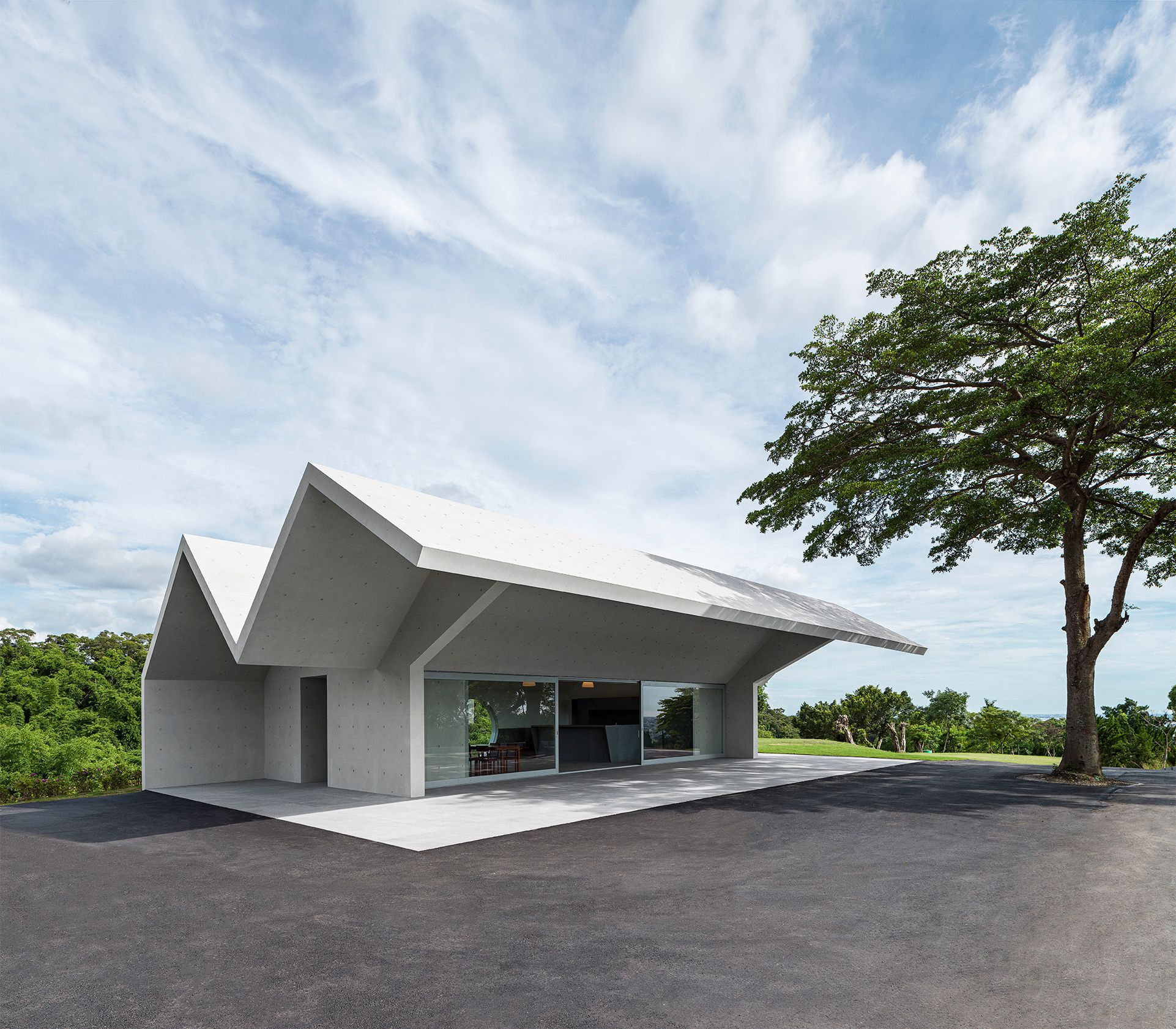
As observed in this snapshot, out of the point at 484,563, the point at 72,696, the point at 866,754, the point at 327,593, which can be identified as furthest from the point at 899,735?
the point at 72,696

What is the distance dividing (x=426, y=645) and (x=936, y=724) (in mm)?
38083

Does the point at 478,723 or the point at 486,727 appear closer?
the point at 478,723

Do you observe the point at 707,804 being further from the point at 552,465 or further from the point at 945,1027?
the point at 552,465

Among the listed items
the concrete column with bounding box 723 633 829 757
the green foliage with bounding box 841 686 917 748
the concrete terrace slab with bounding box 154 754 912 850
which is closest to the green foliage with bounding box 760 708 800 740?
the green foliage with bounding box 841 686 917 748

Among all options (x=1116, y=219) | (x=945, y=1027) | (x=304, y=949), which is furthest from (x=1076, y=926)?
(x=1116, y=219)

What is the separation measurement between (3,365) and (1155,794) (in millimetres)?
23255

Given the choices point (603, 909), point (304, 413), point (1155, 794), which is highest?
point (304, 413)

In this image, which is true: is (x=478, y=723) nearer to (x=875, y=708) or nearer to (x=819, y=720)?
(x=819, y=720)

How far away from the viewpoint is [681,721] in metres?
19.6

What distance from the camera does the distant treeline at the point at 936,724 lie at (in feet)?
79.1

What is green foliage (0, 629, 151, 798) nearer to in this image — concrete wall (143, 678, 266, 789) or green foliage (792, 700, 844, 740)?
concrete wall (143, 678, 266, 789)

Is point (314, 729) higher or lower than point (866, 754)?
higher

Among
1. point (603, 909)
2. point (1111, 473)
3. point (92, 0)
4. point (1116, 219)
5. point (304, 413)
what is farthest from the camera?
point (304, 413)

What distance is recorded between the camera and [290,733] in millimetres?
15891
